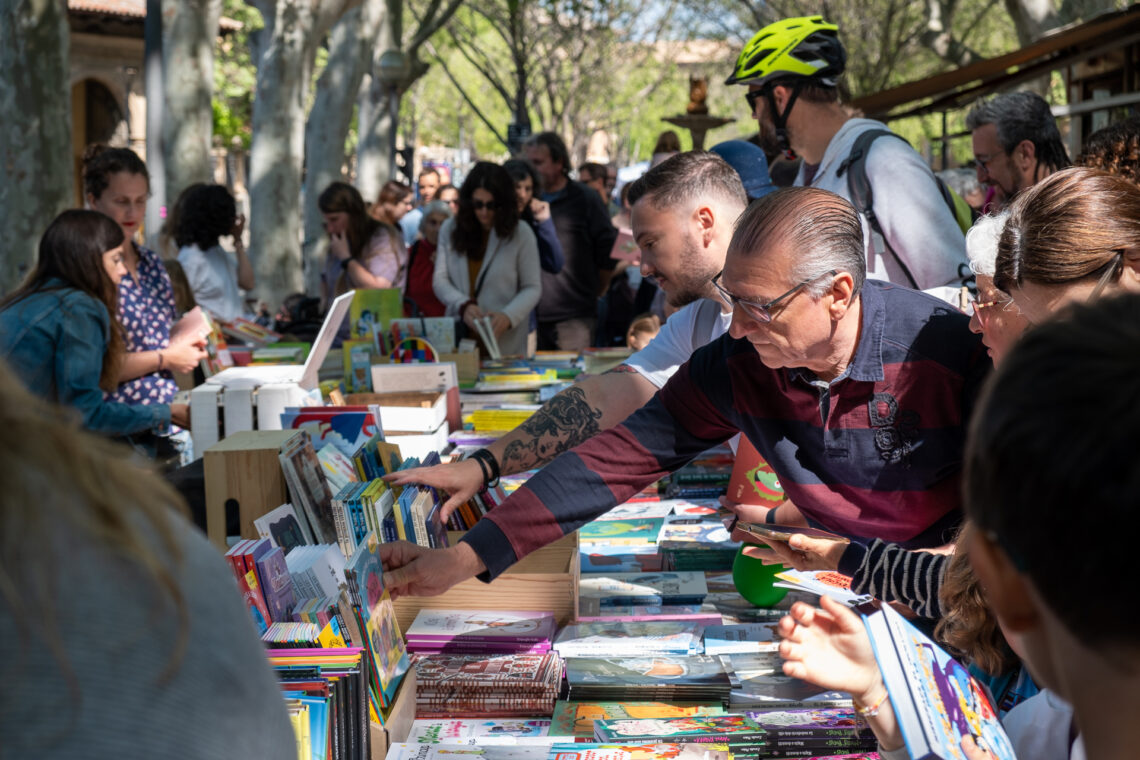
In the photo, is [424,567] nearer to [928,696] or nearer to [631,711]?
[631,711]

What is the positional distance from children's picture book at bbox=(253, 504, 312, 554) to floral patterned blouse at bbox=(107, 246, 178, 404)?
2.26 meters

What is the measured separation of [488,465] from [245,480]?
657 millimetres

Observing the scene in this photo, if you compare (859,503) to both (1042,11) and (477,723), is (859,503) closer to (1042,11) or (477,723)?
(477,723)

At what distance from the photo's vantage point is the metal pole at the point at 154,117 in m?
9.12

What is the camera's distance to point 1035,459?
2.88ft

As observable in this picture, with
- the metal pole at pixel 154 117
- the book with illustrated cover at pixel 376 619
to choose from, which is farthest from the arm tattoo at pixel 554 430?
the metal pole at pixel 154 117

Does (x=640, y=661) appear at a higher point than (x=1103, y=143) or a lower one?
lower

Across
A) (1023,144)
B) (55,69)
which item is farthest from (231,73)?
(1023,144)

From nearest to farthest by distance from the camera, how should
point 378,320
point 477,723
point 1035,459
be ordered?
point 1035,459, point 477,723, point 378,320

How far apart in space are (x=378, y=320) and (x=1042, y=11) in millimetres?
11143

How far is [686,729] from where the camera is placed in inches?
90.0

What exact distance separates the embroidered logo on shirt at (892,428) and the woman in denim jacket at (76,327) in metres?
2.86

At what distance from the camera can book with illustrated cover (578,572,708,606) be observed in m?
3.10

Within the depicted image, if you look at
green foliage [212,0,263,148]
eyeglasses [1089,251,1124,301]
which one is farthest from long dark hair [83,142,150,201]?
green foliage [212,0,263,148]
